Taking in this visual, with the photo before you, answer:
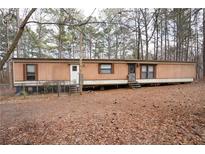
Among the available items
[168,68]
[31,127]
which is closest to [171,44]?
[168,68]

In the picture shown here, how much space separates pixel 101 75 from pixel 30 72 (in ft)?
16.9

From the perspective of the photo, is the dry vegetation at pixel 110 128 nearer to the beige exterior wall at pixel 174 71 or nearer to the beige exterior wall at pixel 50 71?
the beige exterior wall at pixel 50 71

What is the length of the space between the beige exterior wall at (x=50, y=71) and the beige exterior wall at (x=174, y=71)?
7.96 m

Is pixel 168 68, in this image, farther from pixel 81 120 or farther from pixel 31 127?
pixel 31 127

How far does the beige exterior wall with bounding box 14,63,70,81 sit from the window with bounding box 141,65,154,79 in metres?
6.38

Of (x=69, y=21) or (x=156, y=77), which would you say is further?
(x=156, y=77)

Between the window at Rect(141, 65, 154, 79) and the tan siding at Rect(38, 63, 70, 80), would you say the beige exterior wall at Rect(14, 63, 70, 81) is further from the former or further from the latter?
the window at Rect(141, 65, 154, 79)

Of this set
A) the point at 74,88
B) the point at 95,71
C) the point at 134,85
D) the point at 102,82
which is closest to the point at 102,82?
the point at 102,82

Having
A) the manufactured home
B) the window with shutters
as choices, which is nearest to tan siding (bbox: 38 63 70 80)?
the manufactured home

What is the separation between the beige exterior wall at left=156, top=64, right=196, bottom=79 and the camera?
619 inches

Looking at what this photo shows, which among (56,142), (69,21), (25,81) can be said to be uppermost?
(69,21)

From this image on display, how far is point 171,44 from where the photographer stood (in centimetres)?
2434

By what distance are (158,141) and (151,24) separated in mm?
19321

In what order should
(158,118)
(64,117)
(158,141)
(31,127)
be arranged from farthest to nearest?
(64,117)
(158,118)
(31,127)
(158,141)
